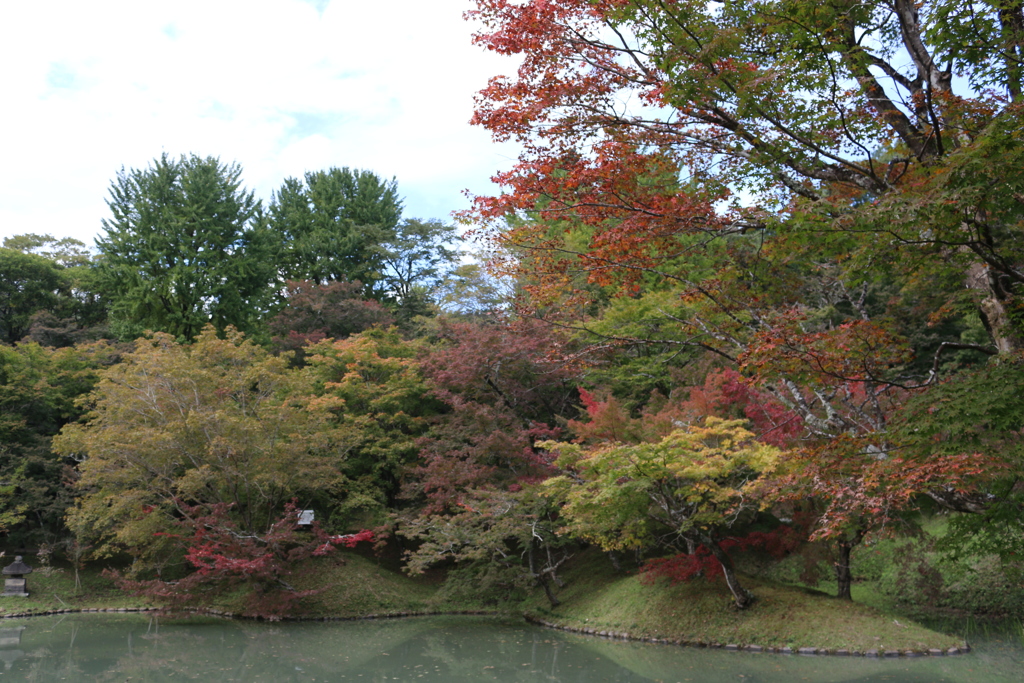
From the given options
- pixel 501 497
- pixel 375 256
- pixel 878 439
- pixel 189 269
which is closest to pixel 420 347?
pixel 501 497

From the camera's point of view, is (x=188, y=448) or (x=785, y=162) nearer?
(x=785, y=162)

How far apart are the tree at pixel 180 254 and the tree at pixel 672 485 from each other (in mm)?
13139

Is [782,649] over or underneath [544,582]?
underneath

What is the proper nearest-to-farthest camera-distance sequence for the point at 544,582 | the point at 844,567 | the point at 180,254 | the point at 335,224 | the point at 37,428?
the point at 844,567
the point at 544,582
the point at 37,428
the point at 180,254
the point at 335,224

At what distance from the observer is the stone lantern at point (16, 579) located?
559 inches

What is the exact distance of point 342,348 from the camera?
15.7 metres

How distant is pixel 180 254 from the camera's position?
65.0 feet

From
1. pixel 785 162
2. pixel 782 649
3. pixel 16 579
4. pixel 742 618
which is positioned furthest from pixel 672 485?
pixel 16 579

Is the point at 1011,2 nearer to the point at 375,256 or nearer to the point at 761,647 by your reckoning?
the point at 761,647

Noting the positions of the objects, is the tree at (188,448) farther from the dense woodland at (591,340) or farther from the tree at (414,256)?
the tree at (414,256)

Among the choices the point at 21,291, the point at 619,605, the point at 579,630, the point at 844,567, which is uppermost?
the point at 21,291

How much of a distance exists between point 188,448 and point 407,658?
5842mm

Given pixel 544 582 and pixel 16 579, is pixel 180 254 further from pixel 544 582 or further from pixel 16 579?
pixel 544 582

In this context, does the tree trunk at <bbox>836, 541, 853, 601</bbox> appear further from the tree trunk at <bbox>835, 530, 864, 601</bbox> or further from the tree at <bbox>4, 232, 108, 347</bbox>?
the tree at <bbox>4, 232, 108, 347</bbox>
